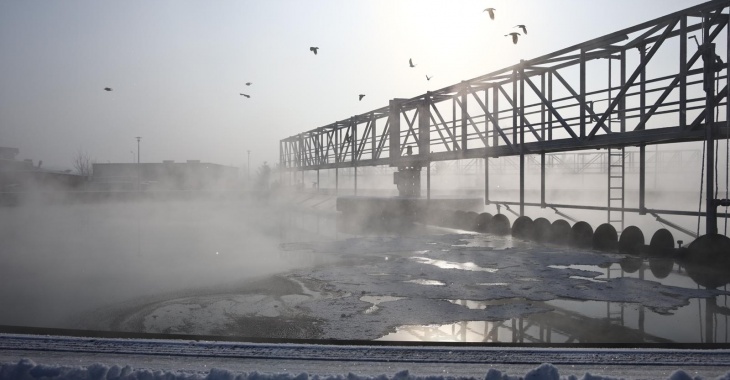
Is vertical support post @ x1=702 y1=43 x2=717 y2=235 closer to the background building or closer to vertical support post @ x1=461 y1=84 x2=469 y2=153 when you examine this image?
vertical support post @ x1=461 y1=84 x2=469 y2=153

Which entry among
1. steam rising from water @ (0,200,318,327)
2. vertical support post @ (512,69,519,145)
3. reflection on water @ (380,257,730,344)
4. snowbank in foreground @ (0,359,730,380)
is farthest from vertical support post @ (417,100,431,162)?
snowbank in foreground @ (0,359,730,380)

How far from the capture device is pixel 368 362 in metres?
3.95

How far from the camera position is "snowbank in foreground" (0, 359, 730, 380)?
133 inches

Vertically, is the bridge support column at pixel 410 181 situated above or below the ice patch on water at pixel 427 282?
above

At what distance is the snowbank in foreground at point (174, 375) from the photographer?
3379 millimetres

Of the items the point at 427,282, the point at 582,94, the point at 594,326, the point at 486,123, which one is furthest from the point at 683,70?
the point at 486,123

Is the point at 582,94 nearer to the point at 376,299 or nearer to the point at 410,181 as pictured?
the point at 376,299

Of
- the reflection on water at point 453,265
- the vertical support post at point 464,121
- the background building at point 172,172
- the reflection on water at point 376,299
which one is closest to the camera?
the reflection on water at point 376,299

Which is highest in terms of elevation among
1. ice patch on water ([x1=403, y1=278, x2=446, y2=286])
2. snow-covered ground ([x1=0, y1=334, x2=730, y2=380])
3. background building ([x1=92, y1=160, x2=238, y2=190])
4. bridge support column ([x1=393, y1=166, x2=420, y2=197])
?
background building ([x1=92, y1=160, x2=238, y2=190])

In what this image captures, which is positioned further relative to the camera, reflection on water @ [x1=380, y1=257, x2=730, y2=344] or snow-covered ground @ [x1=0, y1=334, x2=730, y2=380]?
reflection on water @ [x1=380, y1=257, x2=730, y2=344]

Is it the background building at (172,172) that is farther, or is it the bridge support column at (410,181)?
the background building at (172,172)

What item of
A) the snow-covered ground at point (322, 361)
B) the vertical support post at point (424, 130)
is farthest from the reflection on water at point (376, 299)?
the vertical support post at point (424, 130)

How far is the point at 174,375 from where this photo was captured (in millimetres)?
3469

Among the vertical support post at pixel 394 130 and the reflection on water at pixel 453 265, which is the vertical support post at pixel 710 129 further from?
the vertical support post at pixel 394 130
